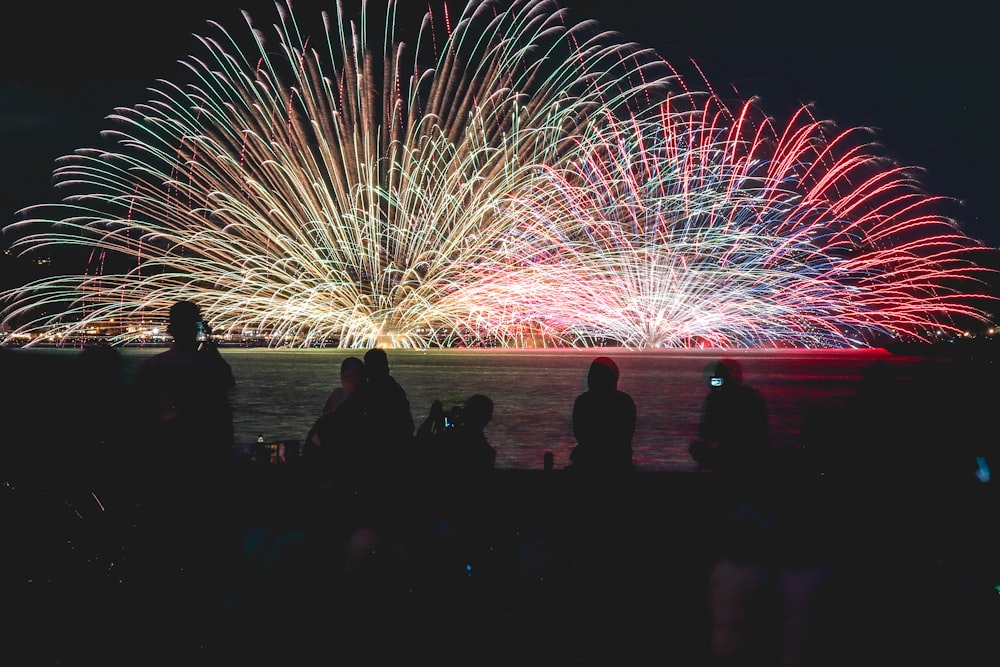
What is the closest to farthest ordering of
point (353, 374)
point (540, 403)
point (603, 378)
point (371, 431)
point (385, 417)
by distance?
point (371, 431) < point (385, 417) < point (603, 378) < point (353, 374) < point (540, 403)

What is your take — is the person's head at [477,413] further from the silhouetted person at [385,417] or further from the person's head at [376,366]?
the person's head at [376,366]

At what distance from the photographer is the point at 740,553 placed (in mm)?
4086

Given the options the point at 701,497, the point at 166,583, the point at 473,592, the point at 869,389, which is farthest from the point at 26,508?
the point at 869,389

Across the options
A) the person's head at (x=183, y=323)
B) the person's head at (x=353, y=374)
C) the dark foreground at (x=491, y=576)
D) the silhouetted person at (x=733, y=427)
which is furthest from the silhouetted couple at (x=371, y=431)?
the silhouetted person at (x=733, y=427)

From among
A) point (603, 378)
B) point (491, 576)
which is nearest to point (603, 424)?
point (603, 378)

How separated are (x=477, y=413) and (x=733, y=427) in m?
1.69

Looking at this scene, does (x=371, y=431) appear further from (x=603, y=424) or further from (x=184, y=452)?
(x=603, y=424)

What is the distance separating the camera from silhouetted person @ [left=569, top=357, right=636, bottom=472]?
546 cm

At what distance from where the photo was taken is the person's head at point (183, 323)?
5.84 metres

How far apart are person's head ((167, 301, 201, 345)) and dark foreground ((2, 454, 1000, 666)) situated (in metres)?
1.09

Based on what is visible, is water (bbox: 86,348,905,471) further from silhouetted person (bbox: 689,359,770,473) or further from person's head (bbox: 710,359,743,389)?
silhouetted person (bbox: 689,359,770,473)

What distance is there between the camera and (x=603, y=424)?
5539 mm

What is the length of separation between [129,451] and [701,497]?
396 cm

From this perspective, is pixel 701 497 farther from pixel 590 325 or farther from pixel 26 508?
pixel 590 325
